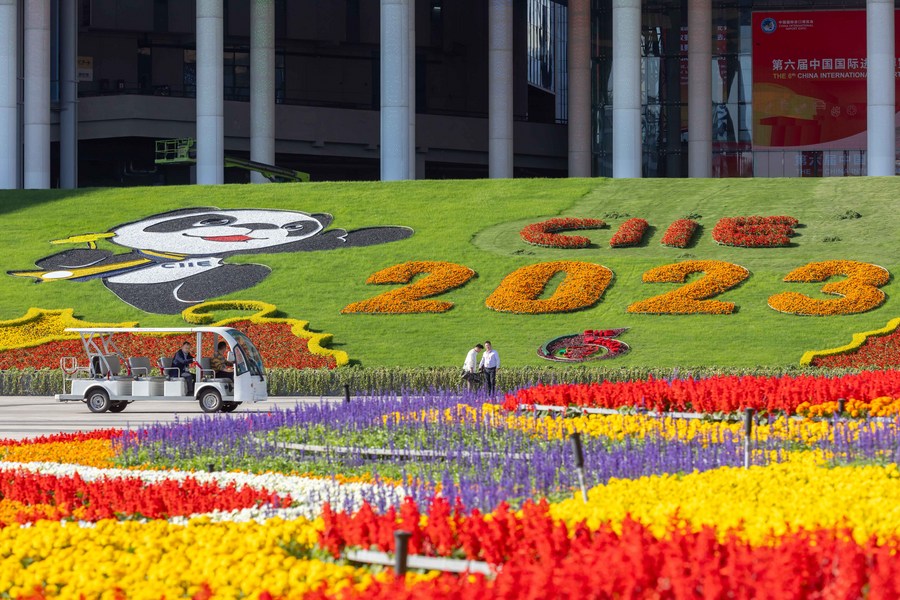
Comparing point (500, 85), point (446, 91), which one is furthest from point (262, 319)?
point (446, 91)

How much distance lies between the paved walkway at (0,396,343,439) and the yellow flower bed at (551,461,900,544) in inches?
427

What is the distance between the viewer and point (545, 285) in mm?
35906

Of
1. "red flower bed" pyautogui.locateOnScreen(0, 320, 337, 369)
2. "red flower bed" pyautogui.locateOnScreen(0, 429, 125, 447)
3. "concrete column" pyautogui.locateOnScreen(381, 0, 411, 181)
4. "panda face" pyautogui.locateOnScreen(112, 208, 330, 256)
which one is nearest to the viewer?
"red flower bed" pyautogui.locateOnScreen(0, 429, 125, 447)

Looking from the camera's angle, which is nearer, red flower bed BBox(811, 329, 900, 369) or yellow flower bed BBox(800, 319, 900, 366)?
red flower bed BBox(811, 329, 900, 369)

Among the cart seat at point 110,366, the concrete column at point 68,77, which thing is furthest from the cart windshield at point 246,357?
the concrete column at point 68,77

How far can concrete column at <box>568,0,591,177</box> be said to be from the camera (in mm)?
67375

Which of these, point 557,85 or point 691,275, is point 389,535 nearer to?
point 691,275

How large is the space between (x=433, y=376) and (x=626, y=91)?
28165mm

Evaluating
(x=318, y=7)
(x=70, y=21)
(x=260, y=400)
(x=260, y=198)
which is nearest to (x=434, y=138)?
(x=318, y=7)

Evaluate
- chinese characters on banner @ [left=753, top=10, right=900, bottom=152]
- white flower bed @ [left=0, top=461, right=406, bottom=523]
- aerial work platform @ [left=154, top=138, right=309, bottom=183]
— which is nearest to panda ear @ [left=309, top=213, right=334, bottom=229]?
aerial work platform @ [left=154, top=138, right=309, bottom=183]

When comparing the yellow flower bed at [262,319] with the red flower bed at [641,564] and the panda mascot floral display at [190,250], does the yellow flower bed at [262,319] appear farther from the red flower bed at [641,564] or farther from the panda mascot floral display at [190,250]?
the red flower bed at [641,564]

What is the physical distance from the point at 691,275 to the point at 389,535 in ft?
93.3

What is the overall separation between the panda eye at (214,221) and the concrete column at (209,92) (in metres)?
9.91

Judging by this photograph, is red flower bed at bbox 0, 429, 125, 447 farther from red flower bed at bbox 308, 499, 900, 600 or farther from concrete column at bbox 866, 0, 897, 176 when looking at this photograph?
concrete column at bbox 866, 0, 897, 176
